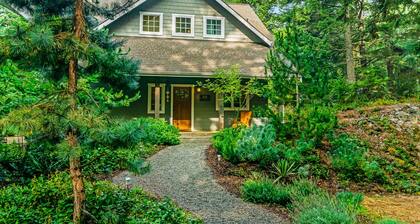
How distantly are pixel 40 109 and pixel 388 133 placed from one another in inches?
407

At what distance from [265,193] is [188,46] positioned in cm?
1093

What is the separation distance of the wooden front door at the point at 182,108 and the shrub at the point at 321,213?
1122 centimetres

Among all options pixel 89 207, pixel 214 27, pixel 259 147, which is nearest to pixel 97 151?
pixel 259 147

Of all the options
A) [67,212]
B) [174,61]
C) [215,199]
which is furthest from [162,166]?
[174,61]

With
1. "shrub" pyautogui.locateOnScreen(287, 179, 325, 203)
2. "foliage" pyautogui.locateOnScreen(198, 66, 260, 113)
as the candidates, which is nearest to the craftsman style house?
"foliage" pyautogui.locateOnScreen(198, 66, 260, 113)

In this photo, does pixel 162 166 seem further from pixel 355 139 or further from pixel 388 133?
pixel 388 133

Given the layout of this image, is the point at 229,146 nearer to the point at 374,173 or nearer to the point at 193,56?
the point at 374,173

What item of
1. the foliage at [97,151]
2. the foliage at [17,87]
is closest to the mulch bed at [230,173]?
the foliage at [97,151]

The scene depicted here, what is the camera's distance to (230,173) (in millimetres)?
9039

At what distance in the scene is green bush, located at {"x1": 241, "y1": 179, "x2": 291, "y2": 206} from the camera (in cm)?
714

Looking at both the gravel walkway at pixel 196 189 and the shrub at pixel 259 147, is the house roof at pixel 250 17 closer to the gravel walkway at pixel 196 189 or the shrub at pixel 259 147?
the gravel walkway at pixel 196 189

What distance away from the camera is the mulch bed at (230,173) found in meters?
7.96

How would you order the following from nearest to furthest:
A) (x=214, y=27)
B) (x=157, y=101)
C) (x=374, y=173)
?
(x=374, y=173) < (x=157, y=101) < (x=214, y=27)

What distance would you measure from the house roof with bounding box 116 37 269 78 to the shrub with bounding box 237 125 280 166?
5763 millimetres
